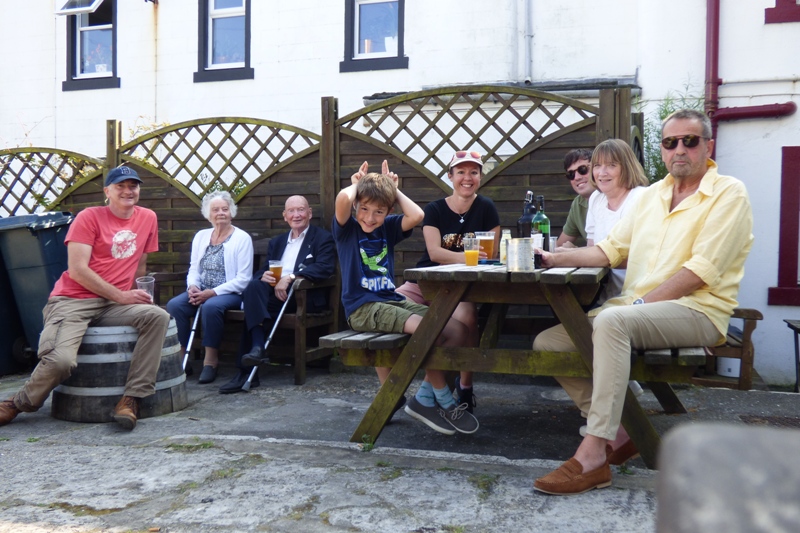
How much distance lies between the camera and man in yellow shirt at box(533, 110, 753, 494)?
3.26 meters

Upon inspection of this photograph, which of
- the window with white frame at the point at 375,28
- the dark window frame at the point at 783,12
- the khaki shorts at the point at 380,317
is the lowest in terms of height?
the khaki shorts at the point at 380,317

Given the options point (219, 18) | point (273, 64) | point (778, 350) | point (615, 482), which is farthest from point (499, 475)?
point (219, 18)

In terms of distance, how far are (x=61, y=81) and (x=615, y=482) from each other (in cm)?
1015

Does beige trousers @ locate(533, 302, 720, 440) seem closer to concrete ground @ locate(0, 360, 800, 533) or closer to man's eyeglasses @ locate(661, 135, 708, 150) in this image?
concrete ground @ locate(0, 360, 800, 533)

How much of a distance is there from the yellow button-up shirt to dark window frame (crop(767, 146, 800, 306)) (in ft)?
11.6

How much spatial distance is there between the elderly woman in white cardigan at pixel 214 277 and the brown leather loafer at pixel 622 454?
3.47 metres

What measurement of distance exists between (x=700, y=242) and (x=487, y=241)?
4.41 feet

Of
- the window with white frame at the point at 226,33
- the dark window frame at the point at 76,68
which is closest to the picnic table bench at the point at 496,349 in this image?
the window with white frame at the point at 226,33

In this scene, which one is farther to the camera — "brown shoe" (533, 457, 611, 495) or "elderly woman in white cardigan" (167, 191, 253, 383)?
"elderly woman in white cardigan" (167, 191, 253, 383)

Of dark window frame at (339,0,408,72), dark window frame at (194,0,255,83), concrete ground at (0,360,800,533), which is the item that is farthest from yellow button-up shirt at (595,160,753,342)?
dark window frame at (194,0,255,83)

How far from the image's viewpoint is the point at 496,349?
12.5 ft

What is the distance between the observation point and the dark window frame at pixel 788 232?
265 inches

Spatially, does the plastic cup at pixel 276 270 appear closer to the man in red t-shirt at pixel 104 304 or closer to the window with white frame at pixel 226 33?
the man in red t-shirt at pixel 104 304

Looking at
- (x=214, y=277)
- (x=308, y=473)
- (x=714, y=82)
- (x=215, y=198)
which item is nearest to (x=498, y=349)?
(x=308, y=473)
